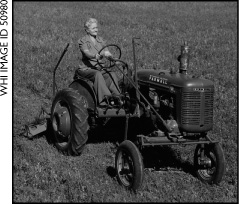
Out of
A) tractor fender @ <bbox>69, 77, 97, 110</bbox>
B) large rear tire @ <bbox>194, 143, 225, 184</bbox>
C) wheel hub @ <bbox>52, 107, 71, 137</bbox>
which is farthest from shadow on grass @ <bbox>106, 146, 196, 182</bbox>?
tractor fender @ <bbox>69, 77, 97, 110</bbox>

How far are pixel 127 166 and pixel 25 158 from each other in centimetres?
183

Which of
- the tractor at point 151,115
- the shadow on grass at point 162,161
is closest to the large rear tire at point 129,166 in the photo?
the tractor at point 151,115

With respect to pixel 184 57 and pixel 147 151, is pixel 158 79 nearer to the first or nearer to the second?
A: pixel 184 57

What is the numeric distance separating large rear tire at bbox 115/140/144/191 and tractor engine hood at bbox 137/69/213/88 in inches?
41.0

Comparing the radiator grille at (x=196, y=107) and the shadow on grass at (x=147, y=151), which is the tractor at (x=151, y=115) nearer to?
the radiator grille at (x=196, y=107)

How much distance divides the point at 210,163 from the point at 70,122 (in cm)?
230

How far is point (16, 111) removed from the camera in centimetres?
991

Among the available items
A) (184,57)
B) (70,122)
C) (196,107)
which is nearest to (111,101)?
(70,122)

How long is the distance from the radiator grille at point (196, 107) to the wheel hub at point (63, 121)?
6.56 ft

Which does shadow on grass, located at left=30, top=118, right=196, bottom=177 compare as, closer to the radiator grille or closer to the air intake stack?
the radiator grille

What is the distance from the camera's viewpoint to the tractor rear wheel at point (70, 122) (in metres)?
7.22

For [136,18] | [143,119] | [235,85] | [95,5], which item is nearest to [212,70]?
[235,85]

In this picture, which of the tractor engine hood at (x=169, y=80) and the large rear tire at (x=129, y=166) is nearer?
the large rear tire at (x=129, y=166)

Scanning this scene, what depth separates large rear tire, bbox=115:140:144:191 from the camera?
6.04 m
